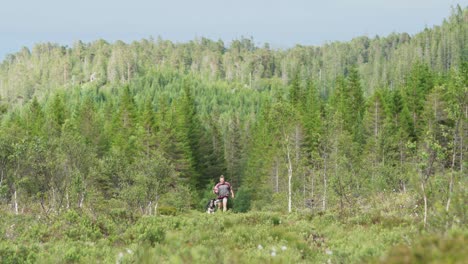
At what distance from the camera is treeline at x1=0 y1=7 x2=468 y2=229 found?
23406mm

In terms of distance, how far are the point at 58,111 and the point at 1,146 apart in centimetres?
4383

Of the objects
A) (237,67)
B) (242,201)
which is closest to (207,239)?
(242,201)

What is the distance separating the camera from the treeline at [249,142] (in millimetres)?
23406

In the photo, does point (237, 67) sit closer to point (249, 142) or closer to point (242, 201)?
point (249, 142)

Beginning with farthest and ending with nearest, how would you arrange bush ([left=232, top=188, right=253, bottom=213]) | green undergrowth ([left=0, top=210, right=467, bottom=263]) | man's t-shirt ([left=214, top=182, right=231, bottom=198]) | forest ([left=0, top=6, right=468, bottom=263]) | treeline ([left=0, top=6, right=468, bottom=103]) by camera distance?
1. treeline ([left=0, top=6, right=468, bottom=103])
2. bush ([left=232, top=188, right=253, bottom=213])
3. man's t-shirt ([left=214, top=182, right=231, bottom=198])
4. forest ([left=0, top=6, right=468, bottom=263])
5. green undergrowth ([left=0, top=210, right=467, bottom=263])

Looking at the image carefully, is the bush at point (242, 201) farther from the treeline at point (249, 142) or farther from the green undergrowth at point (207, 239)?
the green undergrowth at point (207, 239)

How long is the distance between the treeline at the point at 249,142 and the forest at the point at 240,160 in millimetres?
204

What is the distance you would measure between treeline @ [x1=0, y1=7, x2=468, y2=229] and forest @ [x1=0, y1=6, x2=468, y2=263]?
0.67ft

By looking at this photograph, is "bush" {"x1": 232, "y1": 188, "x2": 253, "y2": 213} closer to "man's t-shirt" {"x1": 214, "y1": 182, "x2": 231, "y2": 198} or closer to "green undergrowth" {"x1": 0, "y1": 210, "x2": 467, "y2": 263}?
"man's t-shirt" {"x1": 214, "y1": 182, "x2": 231, "y2": 198}

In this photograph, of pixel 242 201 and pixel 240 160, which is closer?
pixel 242 201

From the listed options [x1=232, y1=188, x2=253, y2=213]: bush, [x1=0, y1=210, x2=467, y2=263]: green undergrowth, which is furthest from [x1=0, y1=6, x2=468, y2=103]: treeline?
[x1=0, y1=210, x2=467, y2=263]: green undergrowth

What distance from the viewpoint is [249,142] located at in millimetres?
79625

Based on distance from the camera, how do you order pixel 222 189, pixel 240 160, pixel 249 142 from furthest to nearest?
pixel 249 142 < pixel 240 160 < pixel 222 189

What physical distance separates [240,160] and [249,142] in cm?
347
